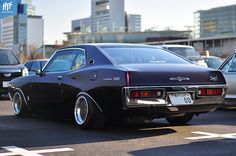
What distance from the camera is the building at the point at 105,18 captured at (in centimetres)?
15912

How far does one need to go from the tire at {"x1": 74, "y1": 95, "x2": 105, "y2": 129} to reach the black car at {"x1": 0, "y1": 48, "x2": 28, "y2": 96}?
771cm

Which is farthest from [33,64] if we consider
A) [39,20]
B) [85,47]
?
[39,20]

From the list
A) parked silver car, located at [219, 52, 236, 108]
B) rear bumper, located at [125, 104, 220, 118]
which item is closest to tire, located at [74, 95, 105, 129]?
rear bumper, located at [125, 104, 220, 118]

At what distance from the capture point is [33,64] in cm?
2244

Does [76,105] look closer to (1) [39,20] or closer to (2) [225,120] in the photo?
(2) [225,120]

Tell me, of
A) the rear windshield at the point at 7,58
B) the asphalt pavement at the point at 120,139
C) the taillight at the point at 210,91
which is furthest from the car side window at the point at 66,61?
the rear windshield at the point at 7,58

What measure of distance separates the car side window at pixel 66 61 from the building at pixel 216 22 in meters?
145

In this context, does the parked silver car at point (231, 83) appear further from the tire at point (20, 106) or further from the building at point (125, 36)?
the building at point (125, 36)

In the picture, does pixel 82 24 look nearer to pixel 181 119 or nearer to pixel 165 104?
pixel 181 119

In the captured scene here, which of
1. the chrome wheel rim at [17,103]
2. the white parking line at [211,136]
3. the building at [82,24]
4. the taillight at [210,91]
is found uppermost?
the building at [82,24]

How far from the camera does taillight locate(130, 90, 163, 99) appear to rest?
7461 millimetres

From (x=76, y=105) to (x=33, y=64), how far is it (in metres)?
14.2

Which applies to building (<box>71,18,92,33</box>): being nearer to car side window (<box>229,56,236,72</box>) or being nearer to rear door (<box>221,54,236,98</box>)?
rear door (<box>221,54,236,98</box>)

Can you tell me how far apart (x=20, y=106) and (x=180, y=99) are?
12.9ft
